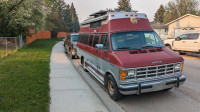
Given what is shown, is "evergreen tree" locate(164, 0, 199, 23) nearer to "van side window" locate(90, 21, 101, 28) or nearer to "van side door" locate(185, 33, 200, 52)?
"van side door" locate(185, 33, 200, 52)

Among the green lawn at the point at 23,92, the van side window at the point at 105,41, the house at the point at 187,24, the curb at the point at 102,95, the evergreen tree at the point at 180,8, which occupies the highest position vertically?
the evergreen tree at the point at 180,8

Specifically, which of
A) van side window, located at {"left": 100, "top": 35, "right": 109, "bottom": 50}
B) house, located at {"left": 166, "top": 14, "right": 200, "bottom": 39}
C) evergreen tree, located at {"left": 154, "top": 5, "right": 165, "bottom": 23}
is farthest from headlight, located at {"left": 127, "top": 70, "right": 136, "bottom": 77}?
evergreen tree, located at {"left": 154, "top": 5, "right": 165, "bottom": 23}

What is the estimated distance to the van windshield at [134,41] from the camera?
5258 mm

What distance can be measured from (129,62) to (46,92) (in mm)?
2887

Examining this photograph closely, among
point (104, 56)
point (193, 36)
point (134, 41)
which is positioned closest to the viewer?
point (134, 41)

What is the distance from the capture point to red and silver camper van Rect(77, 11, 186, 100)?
4.49m

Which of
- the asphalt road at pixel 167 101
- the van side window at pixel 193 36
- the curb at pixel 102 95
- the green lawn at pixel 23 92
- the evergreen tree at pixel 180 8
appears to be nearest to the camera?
the green lawn at pixel 23 92

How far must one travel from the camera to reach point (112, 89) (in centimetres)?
526

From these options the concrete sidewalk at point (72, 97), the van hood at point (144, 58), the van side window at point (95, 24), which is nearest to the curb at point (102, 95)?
the concrete sidewalk at point (72, 97)

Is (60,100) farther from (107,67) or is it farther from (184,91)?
A: (184,91)

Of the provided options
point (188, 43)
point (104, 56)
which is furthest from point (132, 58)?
point (188, 43)

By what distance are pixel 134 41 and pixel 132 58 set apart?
1.01m

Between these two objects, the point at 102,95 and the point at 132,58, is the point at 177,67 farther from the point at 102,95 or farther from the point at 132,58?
the point at 102,95

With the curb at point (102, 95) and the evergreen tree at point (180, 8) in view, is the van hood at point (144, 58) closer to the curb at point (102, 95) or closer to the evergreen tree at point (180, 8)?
the curb at point (102, 95)
